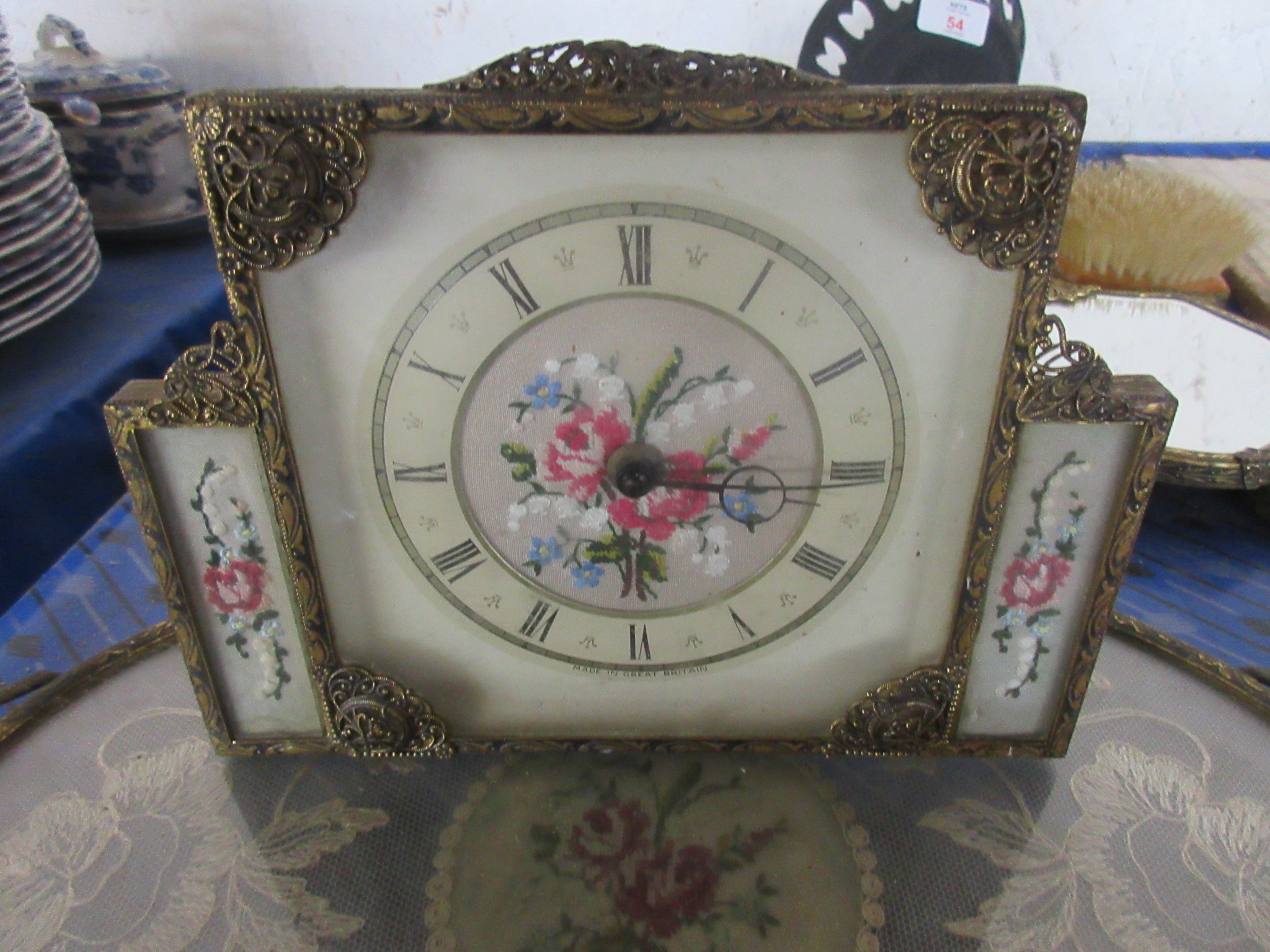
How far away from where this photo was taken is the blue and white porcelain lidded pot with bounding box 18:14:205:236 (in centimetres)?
103

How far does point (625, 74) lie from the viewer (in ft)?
1.40

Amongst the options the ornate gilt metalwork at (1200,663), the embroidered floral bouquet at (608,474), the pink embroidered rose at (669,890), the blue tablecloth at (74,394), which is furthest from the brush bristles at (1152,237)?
the blue tablecloth at (74,394)

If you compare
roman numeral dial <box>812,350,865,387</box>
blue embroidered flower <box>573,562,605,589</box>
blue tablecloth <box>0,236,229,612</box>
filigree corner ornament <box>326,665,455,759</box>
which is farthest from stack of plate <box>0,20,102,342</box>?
roman numeral dial <box>812,350,865,387</box>

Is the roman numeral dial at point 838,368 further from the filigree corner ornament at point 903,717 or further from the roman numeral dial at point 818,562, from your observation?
the filigree corner ornament at point 903,717

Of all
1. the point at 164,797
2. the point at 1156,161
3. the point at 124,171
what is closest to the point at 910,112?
the point at 164,797

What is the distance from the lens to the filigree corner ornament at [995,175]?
43cm

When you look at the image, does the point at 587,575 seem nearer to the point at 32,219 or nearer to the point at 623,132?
the point at 623,132

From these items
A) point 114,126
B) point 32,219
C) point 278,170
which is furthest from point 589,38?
point 278,170

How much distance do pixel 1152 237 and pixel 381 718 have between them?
1076 mm

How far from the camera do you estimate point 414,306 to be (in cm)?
48

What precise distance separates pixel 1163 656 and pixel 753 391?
45 cm

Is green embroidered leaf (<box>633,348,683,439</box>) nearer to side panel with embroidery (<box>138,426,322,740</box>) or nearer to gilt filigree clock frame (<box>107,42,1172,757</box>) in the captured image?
gilt filigree clock frame (<box>107,42,1172,757</box>)

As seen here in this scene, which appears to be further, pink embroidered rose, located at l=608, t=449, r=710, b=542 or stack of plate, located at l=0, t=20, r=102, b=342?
stack of plate, located at l=0, t=20, r=102, b=342

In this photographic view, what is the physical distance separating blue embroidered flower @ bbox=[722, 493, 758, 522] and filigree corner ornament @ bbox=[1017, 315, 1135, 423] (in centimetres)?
16
